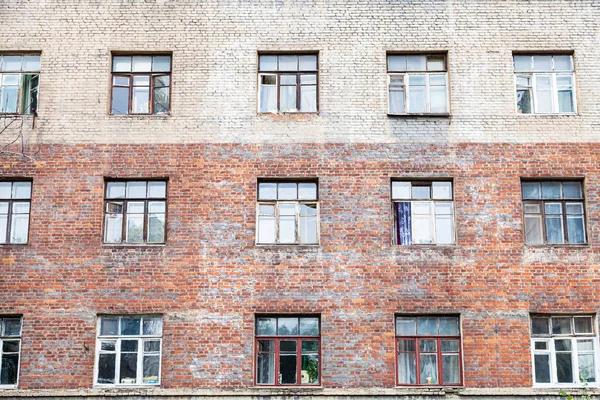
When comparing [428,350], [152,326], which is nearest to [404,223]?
[428,350]

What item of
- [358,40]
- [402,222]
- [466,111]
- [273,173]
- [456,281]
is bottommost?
[456,281]

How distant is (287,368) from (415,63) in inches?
295

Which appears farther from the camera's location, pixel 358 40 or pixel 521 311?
pixel 358 40

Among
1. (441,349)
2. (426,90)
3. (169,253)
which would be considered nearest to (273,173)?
(169,253)

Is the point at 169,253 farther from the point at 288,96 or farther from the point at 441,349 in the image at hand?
the point at 441,349

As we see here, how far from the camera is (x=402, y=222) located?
1770 cm

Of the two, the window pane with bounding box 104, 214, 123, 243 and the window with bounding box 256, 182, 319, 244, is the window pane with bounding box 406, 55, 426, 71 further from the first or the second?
the window pane with bounding box 104, 214, 123, 243

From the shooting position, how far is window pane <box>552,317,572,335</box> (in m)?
17.0

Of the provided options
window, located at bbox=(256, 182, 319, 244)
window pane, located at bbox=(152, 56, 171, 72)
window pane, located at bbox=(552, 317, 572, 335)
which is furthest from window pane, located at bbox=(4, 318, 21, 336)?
window pane, located at bbox=(552, 317, 572, 335)

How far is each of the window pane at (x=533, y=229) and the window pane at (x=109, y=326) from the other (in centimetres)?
902

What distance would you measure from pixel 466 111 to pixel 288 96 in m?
4.05

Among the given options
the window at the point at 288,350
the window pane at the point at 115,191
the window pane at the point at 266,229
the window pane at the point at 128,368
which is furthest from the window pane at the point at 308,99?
the window pane at the point at 128,368

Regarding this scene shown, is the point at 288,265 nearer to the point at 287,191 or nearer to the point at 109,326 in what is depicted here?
the point at 287,191

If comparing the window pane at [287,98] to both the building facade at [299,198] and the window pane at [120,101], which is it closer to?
the building facade at [299,198]
